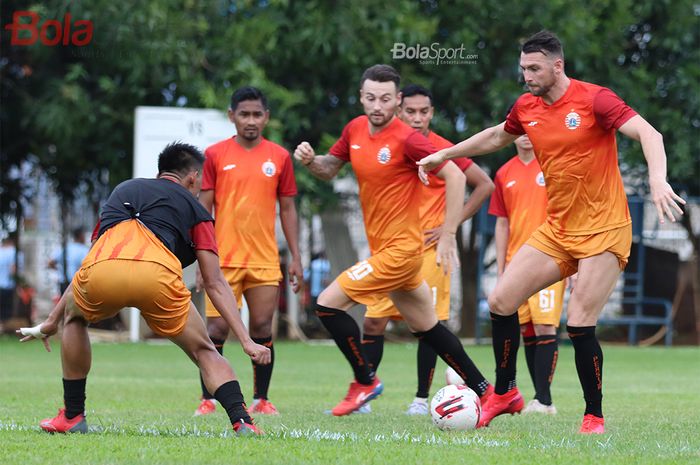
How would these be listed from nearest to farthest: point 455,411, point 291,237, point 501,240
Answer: point 455,411 → point 291,237 → point 501,240

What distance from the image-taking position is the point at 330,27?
20.1 meters

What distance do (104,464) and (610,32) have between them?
16.8 metres

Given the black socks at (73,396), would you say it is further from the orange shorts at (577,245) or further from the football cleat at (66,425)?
the orange shorts at (577,245)

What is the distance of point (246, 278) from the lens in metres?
10.1

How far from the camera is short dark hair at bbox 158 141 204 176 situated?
24.0 ft

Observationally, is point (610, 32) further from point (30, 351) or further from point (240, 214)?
point (240, 214)

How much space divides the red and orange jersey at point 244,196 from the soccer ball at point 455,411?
2.45 metres

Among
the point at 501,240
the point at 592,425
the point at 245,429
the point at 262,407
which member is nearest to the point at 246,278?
the point at 262,407

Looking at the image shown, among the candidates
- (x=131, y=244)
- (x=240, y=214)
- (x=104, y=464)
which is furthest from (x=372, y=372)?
(x=104, y=464)

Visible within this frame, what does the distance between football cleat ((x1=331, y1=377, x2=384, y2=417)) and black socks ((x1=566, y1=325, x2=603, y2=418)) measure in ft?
7.05

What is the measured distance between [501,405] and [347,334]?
56.0 inches

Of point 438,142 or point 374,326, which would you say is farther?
point 374,326

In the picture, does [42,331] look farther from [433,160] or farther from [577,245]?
[577,245]


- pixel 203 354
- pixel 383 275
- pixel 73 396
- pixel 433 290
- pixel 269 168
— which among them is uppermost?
pixel 269 168
